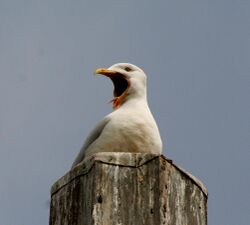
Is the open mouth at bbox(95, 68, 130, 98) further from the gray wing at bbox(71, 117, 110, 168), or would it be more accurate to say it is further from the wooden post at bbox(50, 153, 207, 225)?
the wooden post at bbox(50, 153, 207, 225)

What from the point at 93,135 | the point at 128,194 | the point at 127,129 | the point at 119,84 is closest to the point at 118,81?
the point at 119,84

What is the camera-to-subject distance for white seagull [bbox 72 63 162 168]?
9750 mm

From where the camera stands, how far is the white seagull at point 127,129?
32.0 ft

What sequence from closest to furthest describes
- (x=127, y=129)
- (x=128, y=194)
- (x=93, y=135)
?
1. (x=128, y=194)
2. (x=127, y=129)
3. (x=93, y=135)

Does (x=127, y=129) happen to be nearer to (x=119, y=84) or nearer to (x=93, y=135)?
(x=93, y=135)

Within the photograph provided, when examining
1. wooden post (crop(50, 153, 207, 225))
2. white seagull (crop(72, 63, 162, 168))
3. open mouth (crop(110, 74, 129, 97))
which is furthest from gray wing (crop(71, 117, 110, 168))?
wooden post (crop(50, 153, 207, 225))

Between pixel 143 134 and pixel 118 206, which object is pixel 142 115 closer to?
pixel 143 134

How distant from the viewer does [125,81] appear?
11.0m

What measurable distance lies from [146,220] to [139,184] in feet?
1.22

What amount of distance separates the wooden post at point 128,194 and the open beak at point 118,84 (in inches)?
112

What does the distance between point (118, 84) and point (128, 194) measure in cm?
361

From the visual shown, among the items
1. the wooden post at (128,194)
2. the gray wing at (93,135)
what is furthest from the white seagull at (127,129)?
the wooden post at (128,194)

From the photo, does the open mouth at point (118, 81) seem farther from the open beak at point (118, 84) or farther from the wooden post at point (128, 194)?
the wooden post at point (128, 194)

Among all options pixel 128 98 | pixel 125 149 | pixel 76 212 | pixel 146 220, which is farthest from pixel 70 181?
pixel 128 98
